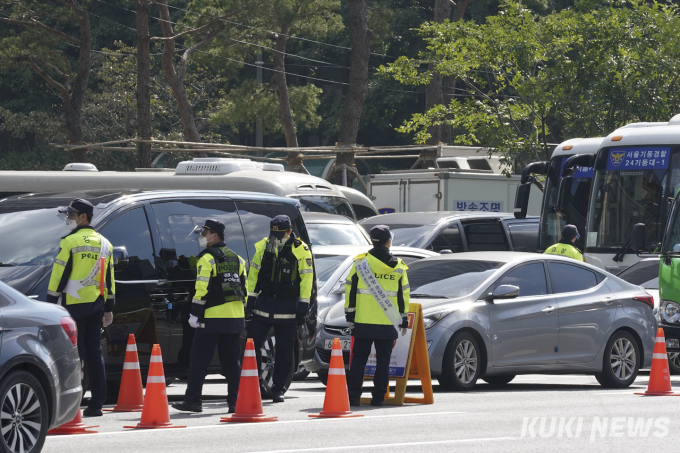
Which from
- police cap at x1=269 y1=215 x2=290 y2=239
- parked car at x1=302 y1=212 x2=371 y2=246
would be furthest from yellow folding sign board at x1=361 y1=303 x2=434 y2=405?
parked car at x1=302 y1=212 x2=371 y2=246

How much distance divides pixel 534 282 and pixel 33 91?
1458 inches

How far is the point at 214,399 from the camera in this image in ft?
38.5

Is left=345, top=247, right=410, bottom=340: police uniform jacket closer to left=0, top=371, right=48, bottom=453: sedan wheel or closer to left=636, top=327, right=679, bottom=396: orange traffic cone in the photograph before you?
left=636, top=327, right=679, bottom=396: orange traffic cone

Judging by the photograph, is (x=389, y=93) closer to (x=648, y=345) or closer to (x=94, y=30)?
(x=94, y=30)

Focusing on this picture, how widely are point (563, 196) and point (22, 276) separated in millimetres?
12290

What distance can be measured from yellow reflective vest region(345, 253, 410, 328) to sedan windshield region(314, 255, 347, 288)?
3.77 m

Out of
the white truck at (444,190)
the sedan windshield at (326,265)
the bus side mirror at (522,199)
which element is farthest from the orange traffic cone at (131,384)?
the white truck at (444,190)

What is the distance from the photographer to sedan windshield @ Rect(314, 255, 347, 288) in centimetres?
1470

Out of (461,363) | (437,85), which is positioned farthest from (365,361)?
(437,85)

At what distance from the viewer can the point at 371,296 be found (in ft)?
34.9

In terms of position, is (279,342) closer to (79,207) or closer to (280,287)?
(280,287)

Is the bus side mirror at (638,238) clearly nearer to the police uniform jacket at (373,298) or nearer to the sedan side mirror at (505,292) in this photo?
the sedan side mirror at (505,292)

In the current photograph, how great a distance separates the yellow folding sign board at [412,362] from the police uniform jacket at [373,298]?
0.81 ft

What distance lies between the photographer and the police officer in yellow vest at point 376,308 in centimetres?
1059
